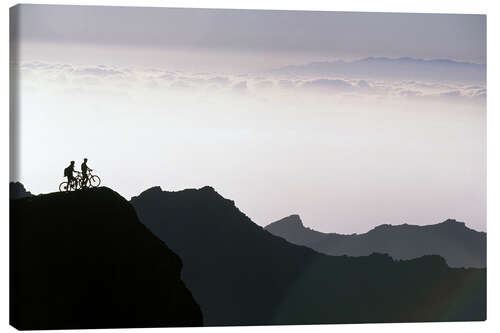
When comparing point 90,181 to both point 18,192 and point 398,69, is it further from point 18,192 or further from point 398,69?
point 398,69

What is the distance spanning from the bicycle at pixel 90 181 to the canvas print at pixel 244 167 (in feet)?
0.05

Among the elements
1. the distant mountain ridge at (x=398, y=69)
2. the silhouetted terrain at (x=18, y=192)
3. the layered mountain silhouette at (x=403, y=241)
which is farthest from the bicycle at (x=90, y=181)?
the distant mountain ridge at (x=398, y=69)

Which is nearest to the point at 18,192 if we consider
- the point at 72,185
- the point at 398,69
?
the point at 72,185

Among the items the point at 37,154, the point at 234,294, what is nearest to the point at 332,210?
the point at 234,294

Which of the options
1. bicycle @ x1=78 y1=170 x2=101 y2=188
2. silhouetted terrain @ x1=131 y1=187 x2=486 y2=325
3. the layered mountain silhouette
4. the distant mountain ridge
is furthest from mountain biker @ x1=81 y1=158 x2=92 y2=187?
the distant mountain ridge

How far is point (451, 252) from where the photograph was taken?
42.5ft

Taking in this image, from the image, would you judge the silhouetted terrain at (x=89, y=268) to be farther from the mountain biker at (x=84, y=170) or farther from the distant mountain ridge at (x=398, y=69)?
the distant mountain ridge at (x=398, y=69)

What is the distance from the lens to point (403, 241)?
12836 mm

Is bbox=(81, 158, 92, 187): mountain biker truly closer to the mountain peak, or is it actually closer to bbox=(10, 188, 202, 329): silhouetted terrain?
bbox=(10, 188, 202, 329): silhouetted terrain

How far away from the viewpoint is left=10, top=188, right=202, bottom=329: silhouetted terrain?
1199 centimetres

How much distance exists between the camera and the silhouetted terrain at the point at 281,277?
40.7 ft

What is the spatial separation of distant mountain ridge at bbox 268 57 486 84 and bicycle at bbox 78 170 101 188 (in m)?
2.32

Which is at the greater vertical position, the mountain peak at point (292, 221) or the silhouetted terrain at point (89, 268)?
the mountain peak at point (292, 221)

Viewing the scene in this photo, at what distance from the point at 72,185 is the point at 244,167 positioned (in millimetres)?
1930
